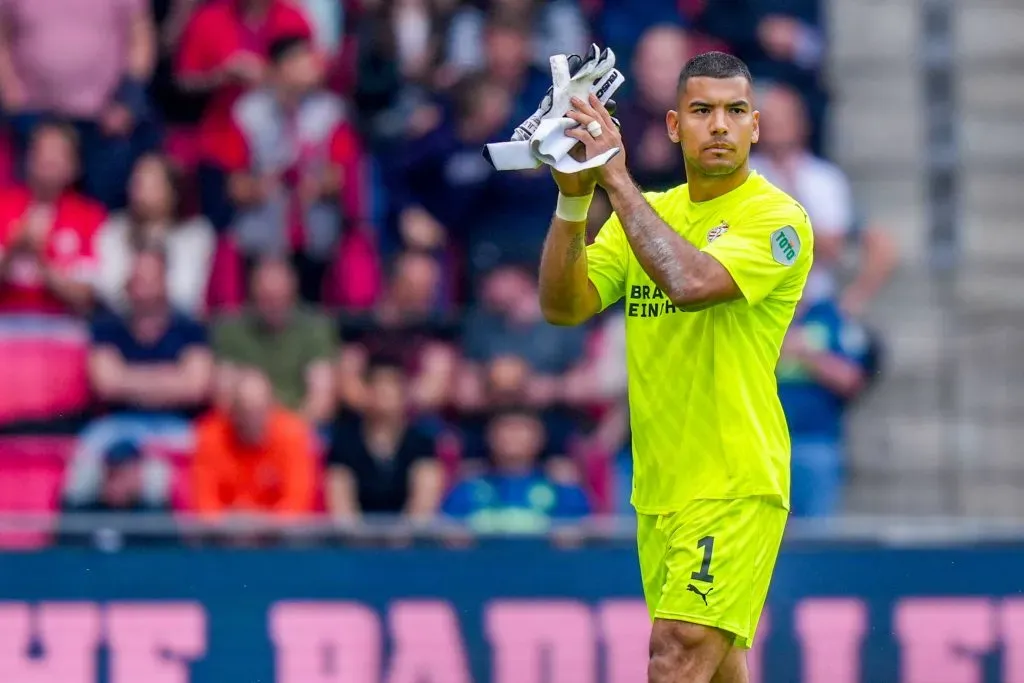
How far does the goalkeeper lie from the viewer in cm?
563

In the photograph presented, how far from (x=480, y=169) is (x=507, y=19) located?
1.04 meters

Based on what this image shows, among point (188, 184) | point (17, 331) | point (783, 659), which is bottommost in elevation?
point (783, 659)

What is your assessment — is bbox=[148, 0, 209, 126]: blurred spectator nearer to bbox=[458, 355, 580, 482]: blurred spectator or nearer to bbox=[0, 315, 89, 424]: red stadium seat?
bbox=[0, 315, 89, 424]: red stadium seat

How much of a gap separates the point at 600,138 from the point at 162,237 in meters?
5.83

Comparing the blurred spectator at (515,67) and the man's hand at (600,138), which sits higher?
the blurred spectator at (515,67)

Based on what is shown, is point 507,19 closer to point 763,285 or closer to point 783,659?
point 783,659

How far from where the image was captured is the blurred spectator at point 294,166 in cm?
1115

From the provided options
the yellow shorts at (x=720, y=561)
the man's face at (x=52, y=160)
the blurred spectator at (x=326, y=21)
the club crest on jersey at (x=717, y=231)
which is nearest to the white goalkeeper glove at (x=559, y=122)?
the club crest on jersey at (x=717, y=231)

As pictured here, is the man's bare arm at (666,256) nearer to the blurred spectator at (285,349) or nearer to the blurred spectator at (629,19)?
the blurred spectator at (285,349)

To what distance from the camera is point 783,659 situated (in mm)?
8984

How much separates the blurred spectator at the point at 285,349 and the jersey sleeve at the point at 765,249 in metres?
4.98

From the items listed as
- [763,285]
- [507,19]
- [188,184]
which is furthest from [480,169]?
[763,285]

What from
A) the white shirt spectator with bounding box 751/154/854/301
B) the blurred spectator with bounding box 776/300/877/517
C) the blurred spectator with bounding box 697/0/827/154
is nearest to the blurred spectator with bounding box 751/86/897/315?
the white shirt spectator with bounding box 751/154/854/301

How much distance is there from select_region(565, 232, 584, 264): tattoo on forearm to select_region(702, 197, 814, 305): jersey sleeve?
452 mm
